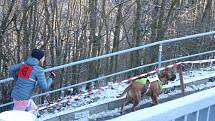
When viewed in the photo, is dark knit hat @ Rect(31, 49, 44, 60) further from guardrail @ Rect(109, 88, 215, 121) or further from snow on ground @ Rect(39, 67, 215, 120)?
guardrail @ Rect(109, 88, 215, 121)

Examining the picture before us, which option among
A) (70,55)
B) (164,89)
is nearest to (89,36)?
(70,55)

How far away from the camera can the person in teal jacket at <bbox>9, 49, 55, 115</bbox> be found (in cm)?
686

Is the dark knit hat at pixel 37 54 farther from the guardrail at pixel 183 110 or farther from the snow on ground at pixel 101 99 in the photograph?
the guardrail at pixel 183 110

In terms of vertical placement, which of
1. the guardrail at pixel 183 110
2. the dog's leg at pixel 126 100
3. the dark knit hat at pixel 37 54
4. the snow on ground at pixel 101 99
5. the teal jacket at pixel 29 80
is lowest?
the snow on ground at pixel 101 99

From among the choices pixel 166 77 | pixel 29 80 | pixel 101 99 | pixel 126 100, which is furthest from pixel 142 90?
pixel 29 80

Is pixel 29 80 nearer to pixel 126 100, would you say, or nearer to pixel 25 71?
pixel 25 71

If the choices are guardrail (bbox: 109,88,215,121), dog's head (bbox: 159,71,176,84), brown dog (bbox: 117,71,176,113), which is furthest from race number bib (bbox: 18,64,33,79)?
guardrail (bbox: 109,88,215,121)

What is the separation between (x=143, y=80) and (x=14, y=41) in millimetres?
13671

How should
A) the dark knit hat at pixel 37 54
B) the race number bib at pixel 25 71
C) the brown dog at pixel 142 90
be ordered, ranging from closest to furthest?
the dark knit hat at pixel 37 54 → the race number bib at pixel 25 71 → the brown dog at pixel 142 90

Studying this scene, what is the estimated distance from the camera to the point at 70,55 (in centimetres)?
2383

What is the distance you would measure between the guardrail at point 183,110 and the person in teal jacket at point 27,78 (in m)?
3.83

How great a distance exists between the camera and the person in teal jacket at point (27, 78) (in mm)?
6863

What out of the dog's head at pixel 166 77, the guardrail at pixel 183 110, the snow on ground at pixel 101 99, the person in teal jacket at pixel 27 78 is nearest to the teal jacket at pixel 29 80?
the person in teal jacket at pixel 27 78

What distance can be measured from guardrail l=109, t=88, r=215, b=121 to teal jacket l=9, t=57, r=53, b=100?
383 cm
